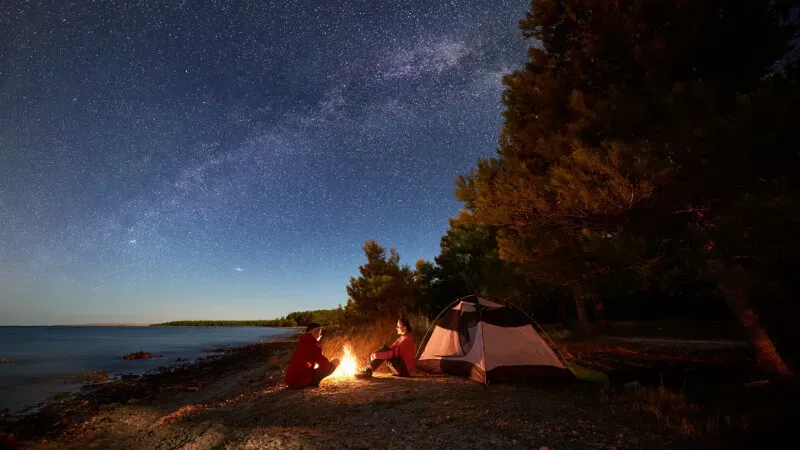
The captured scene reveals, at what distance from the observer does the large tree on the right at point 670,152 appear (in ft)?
21.2

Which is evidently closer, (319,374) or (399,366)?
(319,374)

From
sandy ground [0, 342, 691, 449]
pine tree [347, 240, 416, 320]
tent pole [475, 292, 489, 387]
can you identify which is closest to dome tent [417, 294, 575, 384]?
tent pole [475, 292, 489, 387]

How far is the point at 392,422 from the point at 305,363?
12.1 ft

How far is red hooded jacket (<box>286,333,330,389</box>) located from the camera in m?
8.55

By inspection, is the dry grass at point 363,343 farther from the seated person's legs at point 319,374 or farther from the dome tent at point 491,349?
the seated person's legs at point 319,374

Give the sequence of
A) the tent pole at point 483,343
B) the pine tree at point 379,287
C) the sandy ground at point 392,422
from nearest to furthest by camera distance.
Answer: the sandy ground at point 392,422 < the tent pole at point 483,343 < the pine tree at point 379,287

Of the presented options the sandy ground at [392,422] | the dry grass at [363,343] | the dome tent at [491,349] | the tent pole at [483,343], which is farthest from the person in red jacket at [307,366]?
Result: the tent pole at [483,343]

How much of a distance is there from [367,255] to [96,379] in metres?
18.2

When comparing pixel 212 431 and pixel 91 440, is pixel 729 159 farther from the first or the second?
pixel 91 440

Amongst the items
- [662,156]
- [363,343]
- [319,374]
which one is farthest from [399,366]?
[662,156]

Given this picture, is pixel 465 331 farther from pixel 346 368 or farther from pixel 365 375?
pixel 346 368

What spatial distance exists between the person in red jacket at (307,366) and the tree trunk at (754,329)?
27.9 feet

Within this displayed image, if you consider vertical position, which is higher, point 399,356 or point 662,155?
point 662,155

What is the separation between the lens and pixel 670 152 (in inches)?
277
